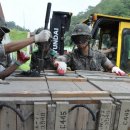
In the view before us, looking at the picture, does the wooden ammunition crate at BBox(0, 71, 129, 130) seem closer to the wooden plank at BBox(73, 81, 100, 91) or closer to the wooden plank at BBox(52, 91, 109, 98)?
the wooden plank at BBox(52, 91, 109, 98)

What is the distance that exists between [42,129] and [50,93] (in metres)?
0.29

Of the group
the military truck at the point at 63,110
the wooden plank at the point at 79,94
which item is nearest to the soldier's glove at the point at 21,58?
the military truck at the point at 63,110

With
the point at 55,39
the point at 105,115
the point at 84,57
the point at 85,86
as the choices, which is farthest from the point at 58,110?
the point at 55,39

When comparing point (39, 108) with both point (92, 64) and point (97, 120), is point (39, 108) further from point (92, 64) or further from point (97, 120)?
point (92, 64)

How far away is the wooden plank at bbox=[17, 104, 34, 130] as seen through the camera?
95.3 inches

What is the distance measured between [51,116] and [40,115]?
9 centimetres

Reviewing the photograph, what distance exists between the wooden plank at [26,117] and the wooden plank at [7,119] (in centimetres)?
4

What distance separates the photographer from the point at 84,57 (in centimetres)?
512

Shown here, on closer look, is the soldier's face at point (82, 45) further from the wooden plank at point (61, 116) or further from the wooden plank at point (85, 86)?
the wooden plank at point (61, 116)

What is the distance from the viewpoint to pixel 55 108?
2432 mm

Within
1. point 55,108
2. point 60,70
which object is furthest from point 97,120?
point 60,70

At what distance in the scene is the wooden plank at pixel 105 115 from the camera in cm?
250

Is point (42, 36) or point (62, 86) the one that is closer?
point (62, 86)

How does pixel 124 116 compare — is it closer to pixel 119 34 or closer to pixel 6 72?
pixel 6 72
